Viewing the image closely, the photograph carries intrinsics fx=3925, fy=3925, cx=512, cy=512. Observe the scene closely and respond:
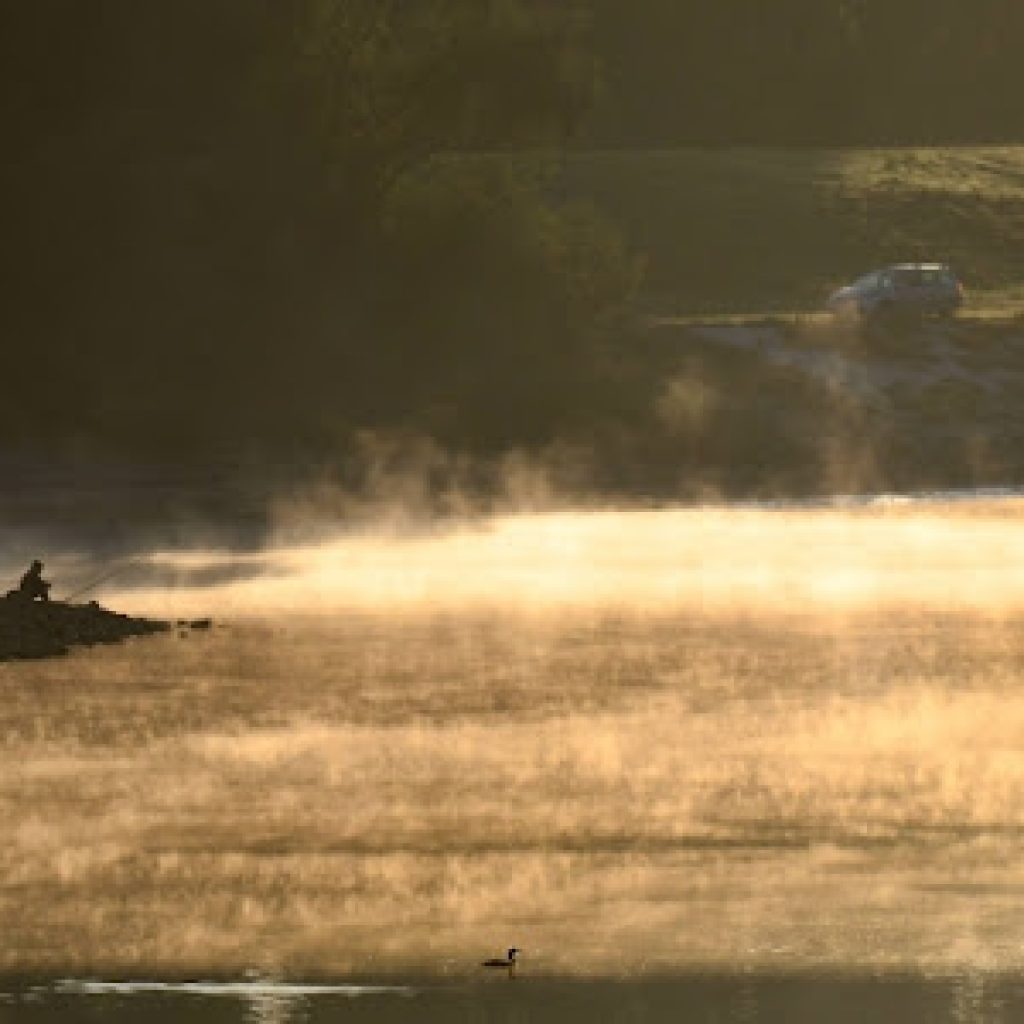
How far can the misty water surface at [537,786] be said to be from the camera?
61.3ft

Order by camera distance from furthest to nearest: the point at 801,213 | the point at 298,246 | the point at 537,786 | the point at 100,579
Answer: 1. the point at 801,213
2. the point at 298,246
3. the point at 100,579
4. the point at 537,786

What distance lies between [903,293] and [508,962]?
72510 millimetres

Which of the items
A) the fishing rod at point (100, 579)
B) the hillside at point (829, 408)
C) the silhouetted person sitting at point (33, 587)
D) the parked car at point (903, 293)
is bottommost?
the silhouetted person sitting at point (33, 587)

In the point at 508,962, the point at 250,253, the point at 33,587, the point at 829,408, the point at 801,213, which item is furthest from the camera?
the point at 801,213

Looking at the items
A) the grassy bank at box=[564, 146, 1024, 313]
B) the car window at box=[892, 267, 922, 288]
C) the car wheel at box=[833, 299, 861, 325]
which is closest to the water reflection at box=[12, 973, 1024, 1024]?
the car wheel at box=[833, 299, 861, 325]

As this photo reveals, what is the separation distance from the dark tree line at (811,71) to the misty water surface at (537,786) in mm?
75918

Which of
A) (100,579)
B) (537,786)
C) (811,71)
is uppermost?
(811,71)

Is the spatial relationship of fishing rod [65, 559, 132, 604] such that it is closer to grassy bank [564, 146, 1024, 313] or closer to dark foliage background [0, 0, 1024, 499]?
dark foliage background [0, 0, 1024, 499]

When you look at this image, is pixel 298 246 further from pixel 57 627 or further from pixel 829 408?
pixel 57 627

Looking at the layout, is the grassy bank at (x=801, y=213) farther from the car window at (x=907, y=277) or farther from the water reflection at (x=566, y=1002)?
the water reflection at (x=566, y=1002)

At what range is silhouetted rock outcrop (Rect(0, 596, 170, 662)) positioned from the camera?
115 ft

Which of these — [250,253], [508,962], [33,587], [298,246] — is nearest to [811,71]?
[298,246]

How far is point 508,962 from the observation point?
707 inches

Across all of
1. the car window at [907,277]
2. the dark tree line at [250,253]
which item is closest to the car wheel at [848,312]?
the car window at [907,277]
